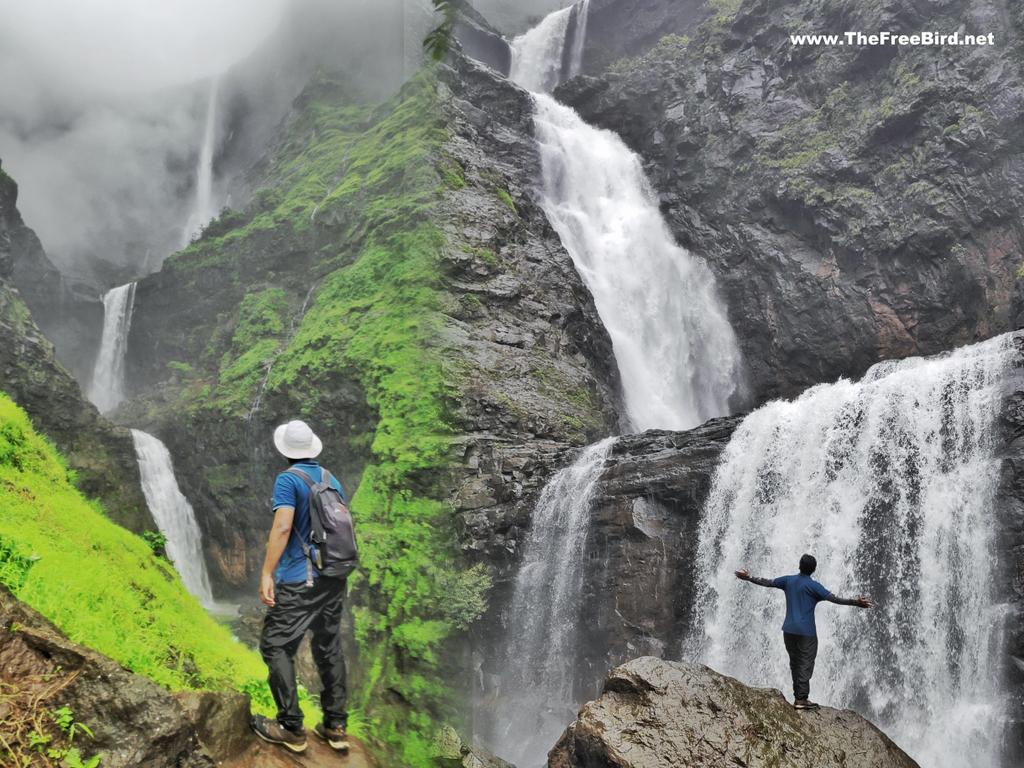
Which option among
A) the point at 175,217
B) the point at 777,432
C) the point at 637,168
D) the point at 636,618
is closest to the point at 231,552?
the point at 636,618

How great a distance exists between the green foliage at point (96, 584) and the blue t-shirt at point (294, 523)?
0.95 metres

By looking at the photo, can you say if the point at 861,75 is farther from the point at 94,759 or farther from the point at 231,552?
the point at 94,759

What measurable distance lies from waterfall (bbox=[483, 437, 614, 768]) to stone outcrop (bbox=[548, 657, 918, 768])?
265 inches

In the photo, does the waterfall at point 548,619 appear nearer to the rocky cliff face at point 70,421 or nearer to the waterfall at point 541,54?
the rocky cliff face at point 70,421

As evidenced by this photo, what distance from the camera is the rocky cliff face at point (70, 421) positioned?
16141 mm

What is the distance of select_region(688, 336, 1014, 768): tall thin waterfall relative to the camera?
10180 millimetres

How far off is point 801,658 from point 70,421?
17107 millimetres

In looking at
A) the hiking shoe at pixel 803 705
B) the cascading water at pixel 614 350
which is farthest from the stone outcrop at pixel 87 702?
the cascading water at pixel 614 350

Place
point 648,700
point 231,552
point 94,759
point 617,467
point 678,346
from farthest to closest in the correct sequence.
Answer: point 678,346, point 231,552, point 617,467, point 648,700, point 94,759

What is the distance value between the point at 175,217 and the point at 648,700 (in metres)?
40.7

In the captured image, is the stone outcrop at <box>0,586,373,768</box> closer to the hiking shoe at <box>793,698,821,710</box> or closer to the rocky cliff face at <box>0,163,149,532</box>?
the hiking shoe at <box>793,698,821,710</box>

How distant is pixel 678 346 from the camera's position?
968 inches

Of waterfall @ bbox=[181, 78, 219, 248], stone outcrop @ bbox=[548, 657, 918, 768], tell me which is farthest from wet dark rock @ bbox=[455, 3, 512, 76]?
stone outcrop @ bbox=[548, 657, 918, 768]

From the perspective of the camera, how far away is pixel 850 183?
24.7 metres
